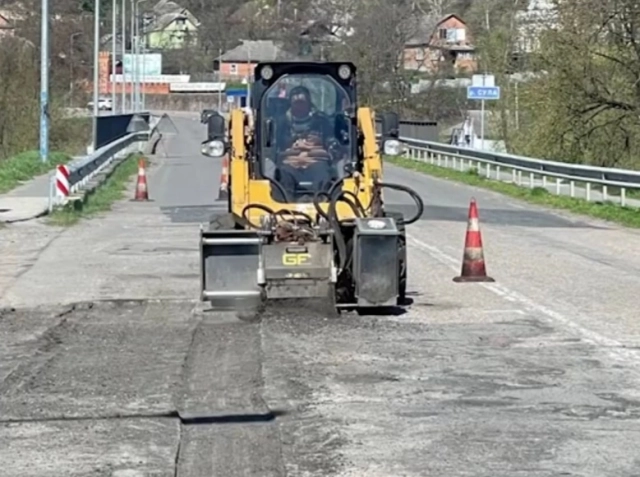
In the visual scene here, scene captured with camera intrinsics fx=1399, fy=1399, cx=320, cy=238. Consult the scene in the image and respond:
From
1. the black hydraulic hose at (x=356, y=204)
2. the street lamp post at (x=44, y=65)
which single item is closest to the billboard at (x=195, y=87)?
the street lamp post at (x=44, y=65)

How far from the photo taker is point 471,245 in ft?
50.1

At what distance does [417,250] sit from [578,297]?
524 cm

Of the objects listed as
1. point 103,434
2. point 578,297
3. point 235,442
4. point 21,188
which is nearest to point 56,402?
point 103,434

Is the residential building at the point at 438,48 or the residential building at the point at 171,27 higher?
the residential building at the point at 171,27

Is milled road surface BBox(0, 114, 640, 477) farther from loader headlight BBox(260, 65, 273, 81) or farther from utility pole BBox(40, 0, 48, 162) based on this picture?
utility pole BBox(40, 0, 48, 162)

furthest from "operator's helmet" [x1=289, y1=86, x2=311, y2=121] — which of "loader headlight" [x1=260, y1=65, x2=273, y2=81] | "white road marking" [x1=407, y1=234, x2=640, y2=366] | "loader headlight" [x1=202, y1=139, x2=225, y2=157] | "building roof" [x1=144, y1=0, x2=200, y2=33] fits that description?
"building roof" [x1=144, y1=0, x2=200, y2=33]

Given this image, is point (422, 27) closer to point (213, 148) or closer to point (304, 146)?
point (304, 146)

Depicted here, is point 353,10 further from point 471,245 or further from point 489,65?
point 471,245

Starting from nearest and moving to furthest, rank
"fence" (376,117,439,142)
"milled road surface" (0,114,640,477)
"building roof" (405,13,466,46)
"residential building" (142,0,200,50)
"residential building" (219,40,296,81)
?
"milled road surface" (0,114,640,477) < "fence" (376,117,439,142) < "building roof" (405,13,466,46) < "residential building" (219,40,296,81) < "residential building" (142,0,200,50)

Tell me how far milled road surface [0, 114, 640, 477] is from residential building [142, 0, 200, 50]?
13085cm

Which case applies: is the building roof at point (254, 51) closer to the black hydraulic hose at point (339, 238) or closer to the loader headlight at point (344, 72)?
the loader headlight at point (344, 72)

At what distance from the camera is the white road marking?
10.7 metres

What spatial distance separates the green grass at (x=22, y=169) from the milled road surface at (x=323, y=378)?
58.7 feet

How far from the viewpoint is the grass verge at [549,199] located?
26766 millimetres
